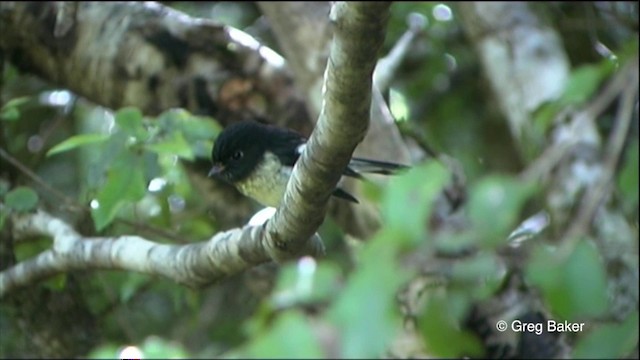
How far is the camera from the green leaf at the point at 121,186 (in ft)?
12.3

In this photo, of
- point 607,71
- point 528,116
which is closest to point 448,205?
point 528,116

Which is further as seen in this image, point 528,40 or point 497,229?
point 528,40

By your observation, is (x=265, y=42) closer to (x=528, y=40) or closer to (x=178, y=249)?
(x=528, y=40)

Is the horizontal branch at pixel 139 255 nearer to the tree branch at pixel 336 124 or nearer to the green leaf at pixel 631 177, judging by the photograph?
the tree branch at pixel 336 124

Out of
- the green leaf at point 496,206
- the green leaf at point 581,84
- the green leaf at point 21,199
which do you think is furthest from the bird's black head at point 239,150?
the green leaf at point 496,206

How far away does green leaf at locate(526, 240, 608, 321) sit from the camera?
2730 mm

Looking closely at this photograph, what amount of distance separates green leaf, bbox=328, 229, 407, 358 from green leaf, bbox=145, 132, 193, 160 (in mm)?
1213

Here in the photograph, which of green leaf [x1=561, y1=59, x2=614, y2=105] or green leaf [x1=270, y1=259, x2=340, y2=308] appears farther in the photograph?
green leaf [x1=561, y1=59, x2=614, y2=105]

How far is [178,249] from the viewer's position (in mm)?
3375

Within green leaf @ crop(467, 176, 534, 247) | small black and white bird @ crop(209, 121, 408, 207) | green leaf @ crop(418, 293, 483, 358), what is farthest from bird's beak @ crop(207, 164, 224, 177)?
green leaf @ crop(467, 176, 534, 247)

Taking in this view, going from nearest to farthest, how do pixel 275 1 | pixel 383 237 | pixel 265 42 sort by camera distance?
pixel 383 237 < pixel 275 1 < pixel 265 42

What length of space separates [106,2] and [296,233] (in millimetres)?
2447

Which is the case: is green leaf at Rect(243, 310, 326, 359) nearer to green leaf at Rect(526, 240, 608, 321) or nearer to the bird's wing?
green leaf at Rect(526, 240, 608, 321)

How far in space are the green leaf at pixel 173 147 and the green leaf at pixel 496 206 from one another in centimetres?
114
